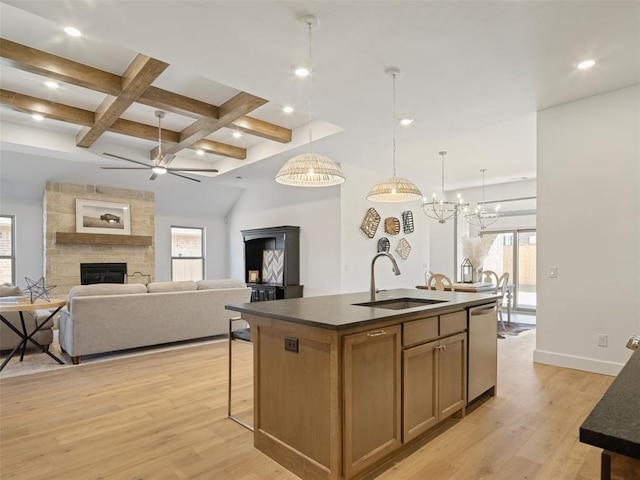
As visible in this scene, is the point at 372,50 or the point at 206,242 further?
the point at 206,242

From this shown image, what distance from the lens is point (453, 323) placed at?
2674mm

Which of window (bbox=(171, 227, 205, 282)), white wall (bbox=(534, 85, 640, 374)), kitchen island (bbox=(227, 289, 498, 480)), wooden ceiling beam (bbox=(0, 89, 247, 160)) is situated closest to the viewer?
kitchen island (bbox=(227, 289, 498, 480))

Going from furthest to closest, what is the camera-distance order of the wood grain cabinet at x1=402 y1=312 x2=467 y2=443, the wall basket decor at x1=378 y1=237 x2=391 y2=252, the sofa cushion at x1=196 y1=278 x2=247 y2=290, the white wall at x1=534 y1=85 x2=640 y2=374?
the wall basket decor at x1=378 y1=237 x2=391 y2=252, the sofa cushion at x1=196 y1=278 x2=247 y2=290, the white wall at x1=534 y1=85 x2=640 y2=374, the wood grain cabinet at x1=402 y1=312 x2=467 y2=443

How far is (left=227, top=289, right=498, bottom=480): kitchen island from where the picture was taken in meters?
1.91

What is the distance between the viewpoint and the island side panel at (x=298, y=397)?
6.26 feet

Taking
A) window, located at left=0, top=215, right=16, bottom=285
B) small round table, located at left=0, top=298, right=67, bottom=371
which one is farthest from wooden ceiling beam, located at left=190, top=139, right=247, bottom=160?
window, located at left=0, top=215, right=16, bottom=285

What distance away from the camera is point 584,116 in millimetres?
3916

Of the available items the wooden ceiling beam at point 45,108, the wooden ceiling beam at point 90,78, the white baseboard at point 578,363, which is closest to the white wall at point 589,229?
the white baseboard at point 578,363

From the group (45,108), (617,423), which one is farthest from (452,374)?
(45,108)

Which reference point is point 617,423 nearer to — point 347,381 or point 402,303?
point 347,381

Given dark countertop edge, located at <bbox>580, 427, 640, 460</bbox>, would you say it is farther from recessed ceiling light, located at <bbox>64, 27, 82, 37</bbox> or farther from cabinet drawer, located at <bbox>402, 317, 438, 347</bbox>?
recessed ceiling light, located at <bbox>64, 27, 82, 37</bbox>

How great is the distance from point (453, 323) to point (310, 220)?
445cm

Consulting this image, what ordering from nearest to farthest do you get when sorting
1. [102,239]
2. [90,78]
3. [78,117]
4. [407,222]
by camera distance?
[90,78]
[78,117]
[102,239]
[407,222]

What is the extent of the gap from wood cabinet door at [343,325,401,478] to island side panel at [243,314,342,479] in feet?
0.23
